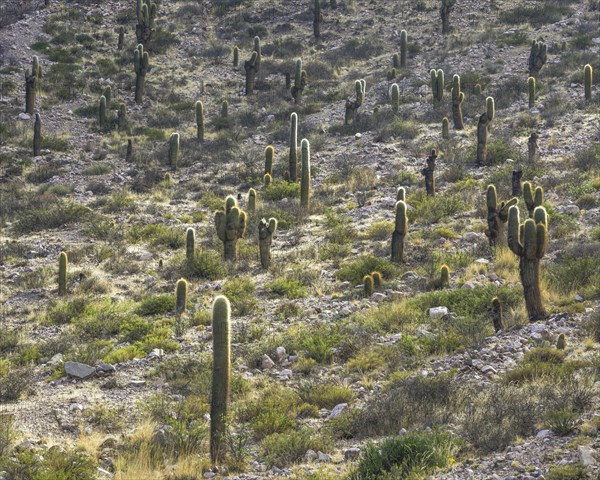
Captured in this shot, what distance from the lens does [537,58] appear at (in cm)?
2959

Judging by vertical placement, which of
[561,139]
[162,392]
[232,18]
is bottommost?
[162,392]

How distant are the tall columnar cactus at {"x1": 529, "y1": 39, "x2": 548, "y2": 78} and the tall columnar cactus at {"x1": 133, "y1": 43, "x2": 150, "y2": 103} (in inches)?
624

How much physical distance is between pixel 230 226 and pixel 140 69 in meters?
17.9

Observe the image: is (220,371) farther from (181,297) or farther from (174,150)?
(174,150)

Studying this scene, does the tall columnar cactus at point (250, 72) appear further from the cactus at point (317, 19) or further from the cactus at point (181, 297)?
the cactus at point (181, 297)

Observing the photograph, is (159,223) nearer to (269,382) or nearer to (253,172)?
(253,172)

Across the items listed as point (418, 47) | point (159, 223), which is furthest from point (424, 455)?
point (418, 47)

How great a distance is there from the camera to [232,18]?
4288 centimetres

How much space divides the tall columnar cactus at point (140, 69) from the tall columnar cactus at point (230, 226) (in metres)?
17.5

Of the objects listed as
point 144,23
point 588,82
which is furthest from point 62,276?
point 144,23

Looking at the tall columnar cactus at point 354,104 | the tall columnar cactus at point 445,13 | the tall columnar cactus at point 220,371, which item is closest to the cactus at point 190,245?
the tall columnar cactus at point 220,371

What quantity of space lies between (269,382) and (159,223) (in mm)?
10661

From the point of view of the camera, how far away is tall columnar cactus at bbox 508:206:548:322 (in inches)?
445

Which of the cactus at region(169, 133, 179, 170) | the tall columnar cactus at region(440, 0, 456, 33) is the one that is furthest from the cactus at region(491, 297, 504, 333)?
the tall columnar cactus at region(440, 0, 456, 33)
